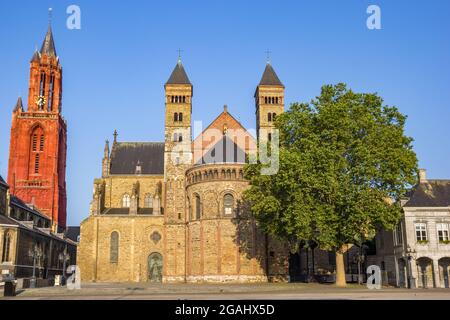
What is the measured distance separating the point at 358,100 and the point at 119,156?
144 feet

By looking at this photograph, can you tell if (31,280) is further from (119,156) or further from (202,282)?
(119,156)

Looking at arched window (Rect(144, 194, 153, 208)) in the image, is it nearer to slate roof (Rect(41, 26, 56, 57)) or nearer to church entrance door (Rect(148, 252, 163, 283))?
church entrance door (Rect(148, 252, 163, 283))

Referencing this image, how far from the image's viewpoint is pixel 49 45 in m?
97.3

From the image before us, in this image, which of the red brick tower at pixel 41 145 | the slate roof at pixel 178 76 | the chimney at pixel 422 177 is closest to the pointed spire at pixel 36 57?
the red brick tower at pixel 41 145

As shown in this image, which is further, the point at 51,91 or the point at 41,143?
the point at 51,91

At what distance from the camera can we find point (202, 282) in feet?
179

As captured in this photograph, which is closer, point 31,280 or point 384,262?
point 31,280

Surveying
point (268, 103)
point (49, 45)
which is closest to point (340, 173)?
point (268, 103)

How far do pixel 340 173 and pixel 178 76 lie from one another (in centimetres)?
3678

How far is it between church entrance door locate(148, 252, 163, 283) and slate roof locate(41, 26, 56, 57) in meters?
53.3

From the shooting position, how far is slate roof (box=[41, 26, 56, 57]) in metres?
96.1

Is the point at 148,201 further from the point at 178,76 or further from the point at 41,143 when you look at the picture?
the point at 41,143

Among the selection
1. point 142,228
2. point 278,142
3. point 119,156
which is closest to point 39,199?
point 119,156

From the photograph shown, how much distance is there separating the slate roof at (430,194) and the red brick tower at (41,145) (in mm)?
61894
